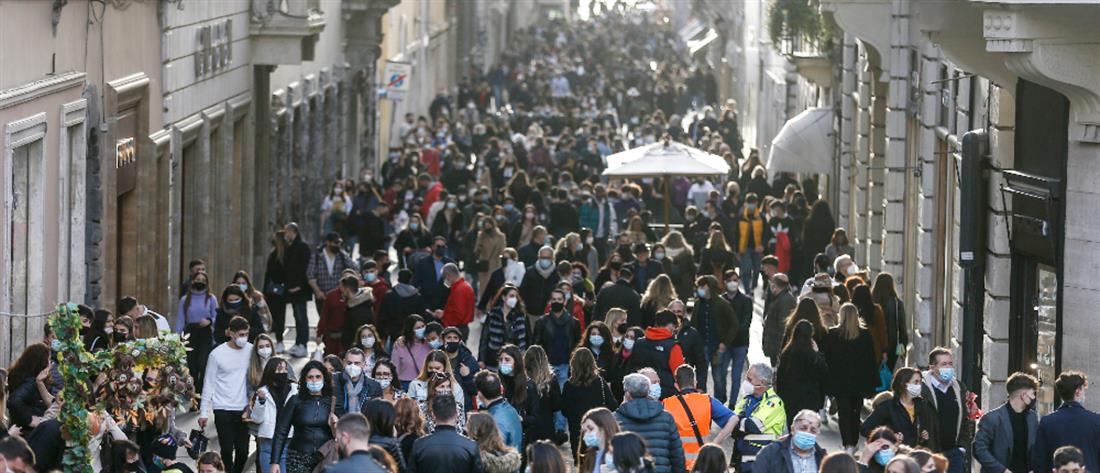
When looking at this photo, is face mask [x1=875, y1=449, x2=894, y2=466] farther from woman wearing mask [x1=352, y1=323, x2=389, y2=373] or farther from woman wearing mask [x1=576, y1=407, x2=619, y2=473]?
woman wearing mask [x1=352, y1=323, x2=389, y2=373]

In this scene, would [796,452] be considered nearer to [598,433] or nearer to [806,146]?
[598,433]

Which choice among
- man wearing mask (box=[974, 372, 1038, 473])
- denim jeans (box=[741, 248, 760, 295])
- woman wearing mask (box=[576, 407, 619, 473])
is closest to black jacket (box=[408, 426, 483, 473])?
woman wearing mask (box=[576, 407, 619, 473])

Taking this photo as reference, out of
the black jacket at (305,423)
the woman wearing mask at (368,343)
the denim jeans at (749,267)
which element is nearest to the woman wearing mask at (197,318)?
the woman wearing mask at (368,343)

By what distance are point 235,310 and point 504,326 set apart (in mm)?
2274

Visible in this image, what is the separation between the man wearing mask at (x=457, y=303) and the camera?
22.5 metres

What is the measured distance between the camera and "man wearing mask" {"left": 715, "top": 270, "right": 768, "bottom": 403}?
2170cm

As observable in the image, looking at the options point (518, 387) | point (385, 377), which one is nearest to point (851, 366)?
point (518, 387)

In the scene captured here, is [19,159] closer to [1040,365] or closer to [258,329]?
[258,329]

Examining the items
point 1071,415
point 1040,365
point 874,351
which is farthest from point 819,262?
point 1071,415

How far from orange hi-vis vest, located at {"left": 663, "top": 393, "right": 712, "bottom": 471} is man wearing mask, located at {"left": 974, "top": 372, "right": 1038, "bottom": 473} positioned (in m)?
1.65

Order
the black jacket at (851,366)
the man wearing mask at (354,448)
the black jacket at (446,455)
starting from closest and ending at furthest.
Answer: the man wearing mask at (354,448) → the black jacket at (446,455) → the black jacket at (851,366)

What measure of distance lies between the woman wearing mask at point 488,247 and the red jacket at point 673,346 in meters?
9.06

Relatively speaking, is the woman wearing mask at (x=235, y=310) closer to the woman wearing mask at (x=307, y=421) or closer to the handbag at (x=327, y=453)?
the woman wearing mask at (x=307, y=421)

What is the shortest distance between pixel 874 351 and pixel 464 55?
6295 centimetres
